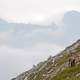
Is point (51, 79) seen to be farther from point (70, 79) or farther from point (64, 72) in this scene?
point (70, 79)

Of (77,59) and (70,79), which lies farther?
(77,59)

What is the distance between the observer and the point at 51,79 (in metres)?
140

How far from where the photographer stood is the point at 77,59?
142375 mm

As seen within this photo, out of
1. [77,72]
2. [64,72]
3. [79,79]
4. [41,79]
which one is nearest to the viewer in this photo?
[79,79]

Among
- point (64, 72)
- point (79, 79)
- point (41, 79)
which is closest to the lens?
point (79, 79)

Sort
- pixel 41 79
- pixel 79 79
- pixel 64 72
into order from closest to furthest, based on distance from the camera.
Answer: pixel 79 79, pixel 64 72, pixel 41 79

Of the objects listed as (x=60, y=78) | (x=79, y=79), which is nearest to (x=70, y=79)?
(x=79, y=79)

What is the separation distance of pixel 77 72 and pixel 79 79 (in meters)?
17.0

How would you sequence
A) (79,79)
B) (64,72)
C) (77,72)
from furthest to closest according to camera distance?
(64,72), (77,72), (79,79)

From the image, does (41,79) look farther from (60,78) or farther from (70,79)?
(70,79)

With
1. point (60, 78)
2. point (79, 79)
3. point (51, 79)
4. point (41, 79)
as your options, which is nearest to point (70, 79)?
point (79, 79)

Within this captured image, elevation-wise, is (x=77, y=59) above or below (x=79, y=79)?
above

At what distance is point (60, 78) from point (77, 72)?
6.99m

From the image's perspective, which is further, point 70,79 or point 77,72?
point 77,72
